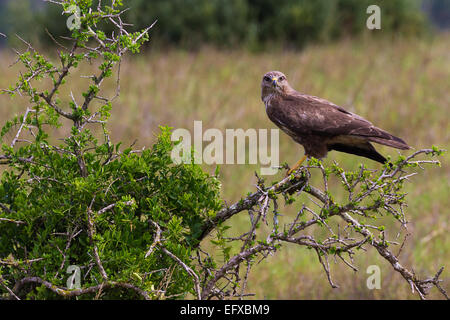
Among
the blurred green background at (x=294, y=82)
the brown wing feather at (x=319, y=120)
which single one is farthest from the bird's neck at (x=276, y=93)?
the blurred green background at (x=294, y=82)

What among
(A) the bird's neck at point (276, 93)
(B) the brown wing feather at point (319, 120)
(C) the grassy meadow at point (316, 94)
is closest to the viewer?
(B) the brown wing feather at point (319, 120)

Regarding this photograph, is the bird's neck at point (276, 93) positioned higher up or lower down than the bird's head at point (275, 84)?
lower down

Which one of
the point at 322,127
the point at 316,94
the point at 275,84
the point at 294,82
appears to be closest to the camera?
the point at 322,127

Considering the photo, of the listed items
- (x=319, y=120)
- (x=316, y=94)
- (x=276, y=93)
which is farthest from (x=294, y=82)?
(x=319, y=120)

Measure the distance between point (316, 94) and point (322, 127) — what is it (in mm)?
6683

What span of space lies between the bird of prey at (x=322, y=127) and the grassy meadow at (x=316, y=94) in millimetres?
1540

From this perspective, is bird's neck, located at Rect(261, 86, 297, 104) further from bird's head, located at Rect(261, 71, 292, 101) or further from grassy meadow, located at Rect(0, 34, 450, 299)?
grassy meadow, located at Rect(0, 34, 450, 299)

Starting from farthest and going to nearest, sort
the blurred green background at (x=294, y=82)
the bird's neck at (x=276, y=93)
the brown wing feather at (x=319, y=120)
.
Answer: the blurred green background at (x=294, y=82), the bird's neck at (x=276, y=93), the brown wing feather at (x=319, y=120)

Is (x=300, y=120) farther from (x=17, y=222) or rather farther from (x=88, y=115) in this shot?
(x=17, y=222)

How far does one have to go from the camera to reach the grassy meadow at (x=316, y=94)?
6.51m

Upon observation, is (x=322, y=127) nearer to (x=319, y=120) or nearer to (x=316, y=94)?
(x=319, y=120)

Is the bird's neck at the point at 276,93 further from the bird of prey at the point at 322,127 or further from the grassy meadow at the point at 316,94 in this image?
the grassy meadow at the point at 316,94

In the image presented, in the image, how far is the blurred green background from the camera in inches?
269

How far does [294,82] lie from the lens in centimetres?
1145
